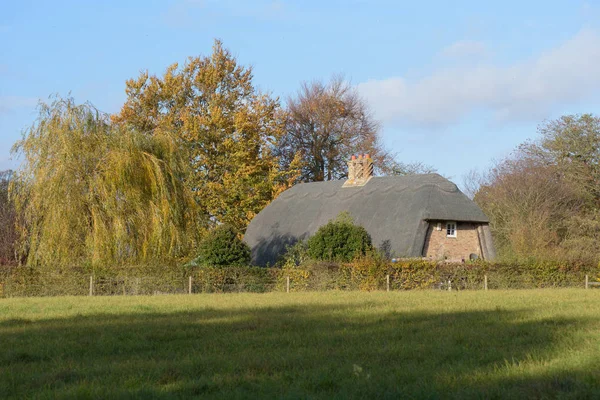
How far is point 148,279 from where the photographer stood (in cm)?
3083

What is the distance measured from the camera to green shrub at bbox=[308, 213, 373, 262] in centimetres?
3512

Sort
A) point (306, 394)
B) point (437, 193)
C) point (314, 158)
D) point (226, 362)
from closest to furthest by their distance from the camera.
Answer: point (306, 394) < point (226, 362) < point (437, 193) < point (314, 158)

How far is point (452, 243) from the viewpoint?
136 ft

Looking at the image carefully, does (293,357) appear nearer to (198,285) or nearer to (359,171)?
(198,285)

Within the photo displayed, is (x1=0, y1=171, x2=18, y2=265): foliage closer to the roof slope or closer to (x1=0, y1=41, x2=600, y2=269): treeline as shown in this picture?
(x1=0, y1=41, x2=600, y2=269): treeline

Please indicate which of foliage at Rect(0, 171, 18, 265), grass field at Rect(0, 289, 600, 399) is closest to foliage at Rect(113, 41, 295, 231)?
foliage at Rect(0, 171, 18, 265)

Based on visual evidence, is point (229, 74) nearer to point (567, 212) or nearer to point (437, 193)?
point (437, 193)

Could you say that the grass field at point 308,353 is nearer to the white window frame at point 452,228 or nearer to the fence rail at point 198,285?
the fence rail at point 198,285

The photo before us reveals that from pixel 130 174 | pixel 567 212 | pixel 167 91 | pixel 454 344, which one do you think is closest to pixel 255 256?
pixel 167 91

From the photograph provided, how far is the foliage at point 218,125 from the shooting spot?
151ft

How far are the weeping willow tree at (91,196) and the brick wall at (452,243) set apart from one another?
13740 mm

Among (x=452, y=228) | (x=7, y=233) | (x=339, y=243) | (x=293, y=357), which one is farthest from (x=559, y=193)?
(x=293, y=357)

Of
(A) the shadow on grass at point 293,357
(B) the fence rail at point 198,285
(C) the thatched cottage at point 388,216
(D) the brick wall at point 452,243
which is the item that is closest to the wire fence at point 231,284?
(B) the fence rail at point 198,285

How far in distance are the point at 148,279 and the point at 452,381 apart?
2336cm
